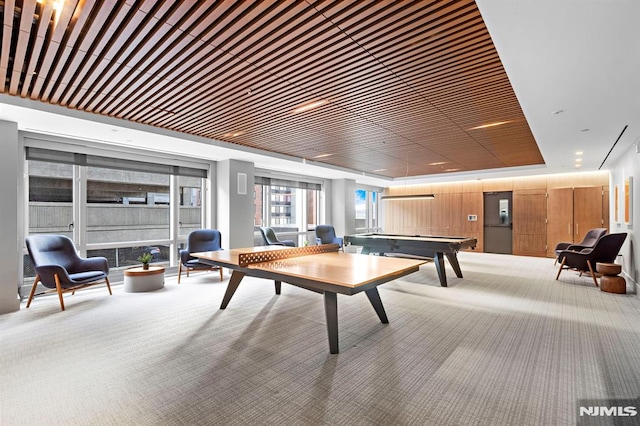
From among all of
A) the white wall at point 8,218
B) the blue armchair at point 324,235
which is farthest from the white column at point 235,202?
the white wall at point 8,218

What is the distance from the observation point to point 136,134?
211 inches

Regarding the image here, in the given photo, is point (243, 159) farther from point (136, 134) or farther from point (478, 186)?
point (478, 186)

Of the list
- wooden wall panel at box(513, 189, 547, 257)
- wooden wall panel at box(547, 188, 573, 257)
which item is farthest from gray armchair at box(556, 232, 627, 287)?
wooden wall panel at box(513, 189, 547, 257)

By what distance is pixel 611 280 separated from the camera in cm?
538

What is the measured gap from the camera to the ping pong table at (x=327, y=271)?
2.92 m

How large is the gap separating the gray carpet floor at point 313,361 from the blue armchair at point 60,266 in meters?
0.35

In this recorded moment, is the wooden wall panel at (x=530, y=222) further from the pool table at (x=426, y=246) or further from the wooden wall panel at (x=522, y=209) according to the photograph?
the pool table at (x=426, y=246)

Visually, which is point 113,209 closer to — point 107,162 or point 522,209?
point 107,162

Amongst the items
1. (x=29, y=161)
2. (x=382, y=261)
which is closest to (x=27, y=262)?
(x=29, y=161)

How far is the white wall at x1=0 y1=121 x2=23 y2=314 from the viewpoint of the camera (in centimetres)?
434

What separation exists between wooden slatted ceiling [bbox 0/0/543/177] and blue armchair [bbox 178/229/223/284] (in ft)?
7.06

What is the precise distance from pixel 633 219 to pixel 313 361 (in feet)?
21.4

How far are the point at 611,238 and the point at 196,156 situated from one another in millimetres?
8526

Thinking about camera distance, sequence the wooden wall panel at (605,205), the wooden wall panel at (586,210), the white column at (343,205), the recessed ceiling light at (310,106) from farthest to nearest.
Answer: the white column at (343,205) → the wooden wall panel at (586,210) → the wooden wall panel at (605,205) → the recessed ceiling light at (310,106)
